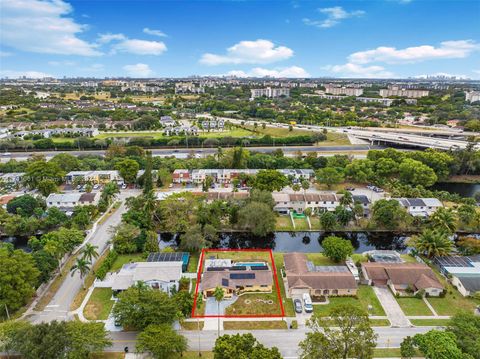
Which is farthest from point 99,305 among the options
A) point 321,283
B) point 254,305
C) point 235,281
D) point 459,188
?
point 459,188

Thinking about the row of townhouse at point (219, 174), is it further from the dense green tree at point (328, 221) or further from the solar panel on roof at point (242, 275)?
the solar panel on roof at point (242, 275)

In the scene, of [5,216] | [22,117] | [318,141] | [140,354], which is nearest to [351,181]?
[318,141]

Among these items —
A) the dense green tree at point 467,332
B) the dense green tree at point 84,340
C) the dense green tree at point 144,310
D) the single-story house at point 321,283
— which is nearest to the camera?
the dense green tree at point 467,332

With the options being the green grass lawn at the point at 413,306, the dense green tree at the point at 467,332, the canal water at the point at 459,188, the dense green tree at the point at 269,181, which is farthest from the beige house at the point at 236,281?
the canal water at the point at 459,188

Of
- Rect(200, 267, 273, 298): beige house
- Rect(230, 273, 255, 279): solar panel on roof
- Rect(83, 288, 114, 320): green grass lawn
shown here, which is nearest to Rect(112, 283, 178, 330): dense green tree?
Rect(83, 288, 114, 320): green grass lawn

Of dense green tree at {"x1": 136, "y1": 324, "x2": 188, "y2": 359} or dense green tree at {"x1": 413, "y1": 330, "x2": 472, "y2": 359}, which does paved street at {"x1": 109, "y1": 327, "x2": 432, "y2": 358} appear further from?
dense green tree at {"x1": 413, "y1": 330, "x2": 472, "y2": 359}
